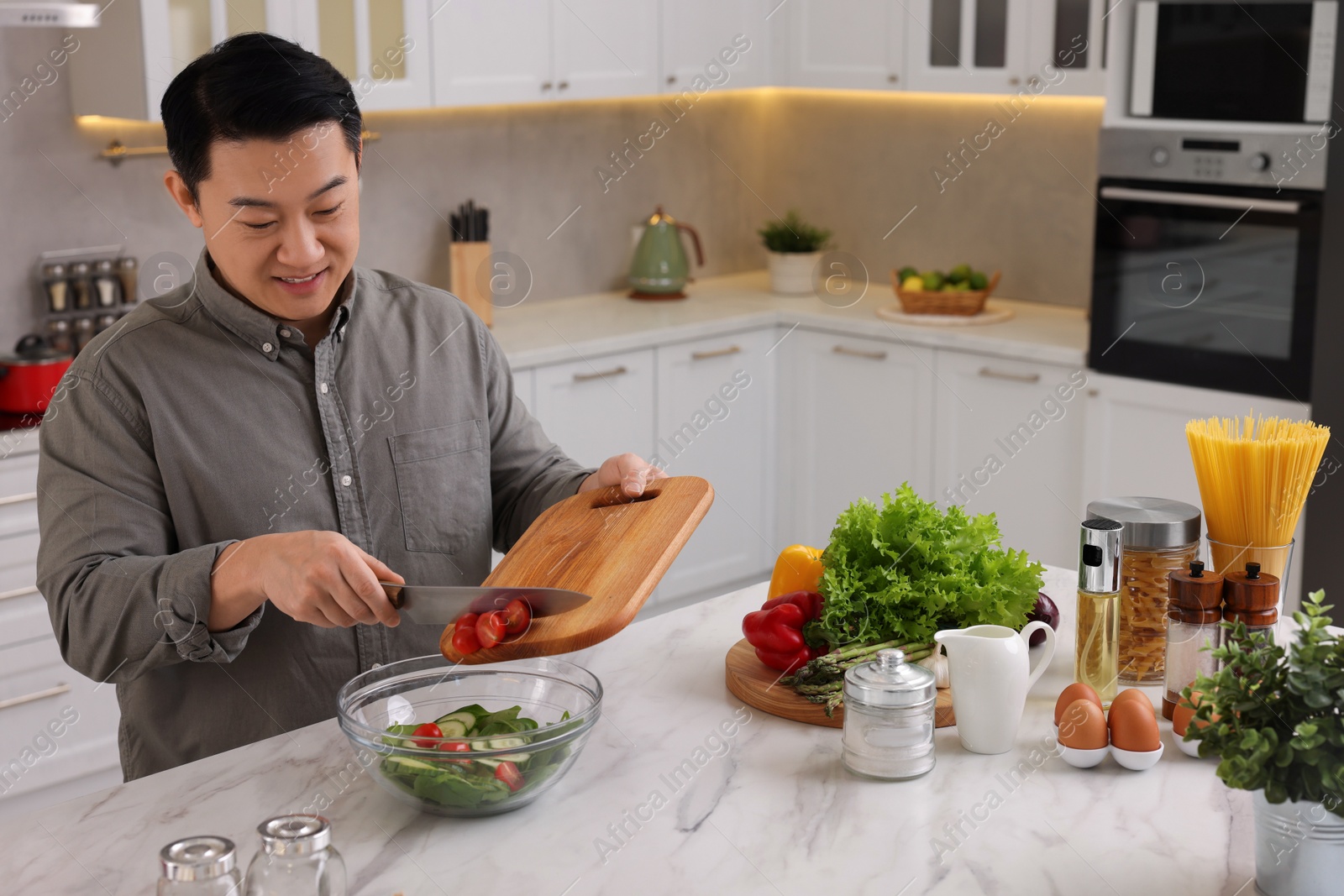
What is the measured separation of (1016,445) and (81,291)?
242 centimetres

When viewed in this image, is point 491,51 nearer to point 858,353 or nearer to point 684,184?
point 684,184

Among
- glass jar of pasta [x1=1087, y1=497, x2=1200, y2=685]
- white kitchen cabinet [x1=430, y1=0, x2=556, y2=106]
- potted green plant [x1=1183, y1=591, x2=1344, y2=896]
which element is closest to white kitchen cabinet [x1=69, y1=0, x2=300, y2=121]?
white kitchen cabinet [x1=430, y1=0, x2=556, y2=106]

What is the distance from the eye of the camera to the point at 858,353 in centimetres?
392

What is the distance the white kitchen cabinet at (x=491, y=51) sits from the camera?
11.4ft

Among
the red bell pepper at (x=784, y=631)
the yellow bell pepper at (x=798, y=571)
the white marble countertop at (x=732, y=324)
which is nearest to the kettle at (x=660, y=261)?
the white marble countertop at (x=732, y=324)

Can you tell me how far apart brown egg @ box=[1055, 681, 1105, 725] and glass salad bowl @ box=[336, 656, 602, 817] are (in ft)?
1.65

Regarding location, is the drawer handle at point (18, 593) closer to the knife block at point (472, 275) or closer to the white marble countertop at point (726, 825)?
the knife block at point (472, 275)

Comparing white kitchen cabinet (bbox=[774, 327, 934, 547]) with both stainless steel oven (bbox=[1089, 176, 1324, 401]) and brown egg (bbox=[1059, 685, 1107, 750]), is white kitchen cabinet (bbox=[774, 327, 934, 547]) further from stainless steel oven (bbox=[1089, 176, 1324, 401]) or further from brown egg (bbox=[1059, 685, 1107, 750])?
brown egg (bbox=[1059, 685, 1107, 750])

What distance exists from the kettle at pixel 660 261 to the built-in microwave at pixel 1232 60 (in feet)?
4.71

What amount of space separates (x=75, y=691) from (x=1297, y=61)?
9.86 feet

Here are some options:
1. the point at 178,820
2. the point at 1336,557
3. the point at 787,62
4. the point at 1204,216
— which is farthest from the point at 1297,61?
the point at 178,820

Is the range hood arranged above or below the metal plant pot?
above

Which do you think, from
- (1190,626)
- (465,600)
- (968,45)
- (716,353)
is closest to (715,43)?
(968,45)

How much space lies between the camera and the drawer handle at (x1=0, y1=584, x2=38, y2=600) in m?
2.86
